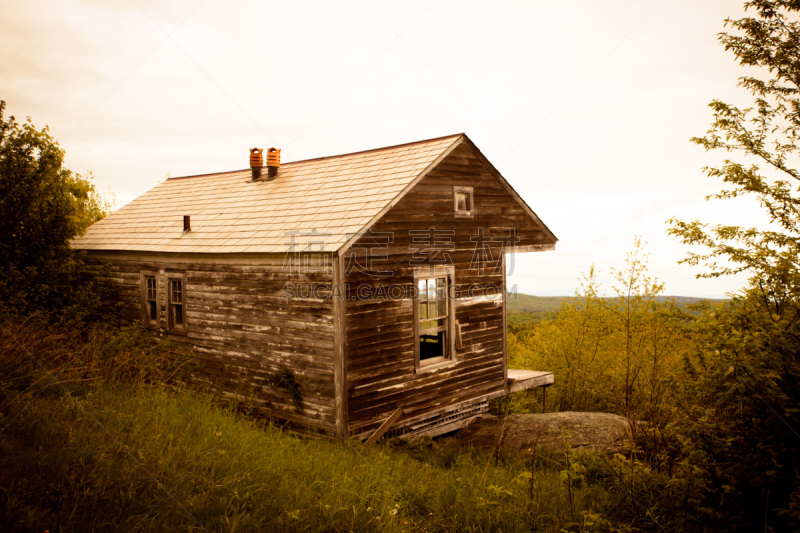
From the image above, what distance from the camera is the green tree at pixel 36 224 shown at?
39.0ft

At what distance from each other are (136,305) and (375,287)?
25.2 ft

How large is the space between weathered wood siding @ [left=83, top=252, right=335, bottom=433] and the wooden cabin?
3cm

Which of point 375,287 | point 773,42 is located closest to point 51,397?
point 375,287

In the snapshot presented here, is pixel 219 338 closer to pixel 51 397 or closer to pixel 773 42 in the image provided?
pixel 51 397

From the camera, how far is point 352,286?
8.98 m

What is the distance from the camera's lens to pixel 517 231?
1259 centimetres

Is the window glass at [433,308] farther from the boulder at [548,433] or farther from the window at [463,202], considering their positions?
the boulder at [548,433]

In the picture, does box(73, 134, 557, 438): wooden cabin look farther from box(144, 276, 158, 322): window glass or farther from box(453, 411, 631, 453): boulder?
box(453, 411, 631, 453): boulder

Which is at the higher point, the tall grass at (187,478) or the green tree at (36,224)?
the green tree at (36,224)

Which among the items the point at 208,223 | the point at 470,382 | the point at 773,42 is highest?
the point at 773,42

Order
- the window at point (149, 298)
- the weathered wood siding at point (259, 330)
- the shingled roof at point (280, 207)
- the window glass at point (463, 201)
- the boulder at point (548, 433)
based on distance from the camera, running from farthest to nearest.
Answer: the window at point (149, 298), the window glass at point (463, 201), the boulder at point (548, 433), the shingled roof at point (280, 207), the weathered wood siding at point (259, 330)

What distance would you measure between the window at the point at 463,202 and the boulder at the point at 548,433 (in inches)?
180

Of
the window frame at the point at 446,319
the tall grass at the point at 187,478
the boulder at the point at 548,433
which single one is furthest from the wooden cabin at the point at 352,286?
the tall grass at the point at 187,478

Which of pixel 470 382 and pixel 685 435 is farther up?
pixel 685 435
